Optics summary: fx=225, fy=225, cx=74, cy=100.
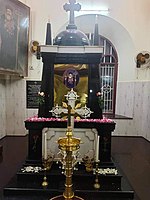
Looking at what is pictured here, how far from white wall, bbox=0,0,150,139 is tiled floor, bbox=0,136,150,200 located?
0.52 metres

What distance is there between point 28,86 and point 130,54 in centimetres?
297

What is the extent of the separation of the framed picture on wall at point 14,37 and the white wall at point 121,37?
42 cm

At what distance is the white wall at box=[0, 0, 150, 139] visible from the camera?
597 centimetres

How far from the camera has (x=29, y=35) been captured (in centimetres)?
588

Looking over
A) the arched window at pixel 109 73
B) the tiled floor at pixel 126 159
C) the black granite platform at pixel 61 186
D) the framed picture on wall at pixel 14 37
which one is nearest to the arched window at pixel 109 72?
the arched window at pixel 109 73

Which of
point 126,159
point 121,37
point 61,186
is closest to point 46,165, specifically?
point 61,186

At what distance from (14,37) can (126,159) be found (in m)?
3.49

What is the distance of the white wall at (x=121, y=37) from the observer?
5.97 metres

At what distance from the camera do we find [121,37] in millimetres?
6426

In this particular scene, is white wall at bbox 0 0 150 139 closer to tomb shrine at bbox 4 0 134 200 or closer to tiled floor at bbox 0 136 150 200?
tiled floor at bbox 0 136 150 200

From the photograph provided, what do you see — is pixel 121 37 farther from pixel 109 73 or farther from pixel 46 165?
pixel 46 165

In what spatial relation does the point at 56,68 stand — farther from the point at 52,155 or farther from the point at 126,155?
the point at 126,155

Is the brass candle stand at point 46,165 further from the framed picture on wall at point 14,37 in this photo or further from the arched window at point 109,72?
the arched window at point 109,72

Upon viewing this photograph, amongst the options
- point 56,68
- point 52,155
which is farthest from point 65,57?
point 52,155
